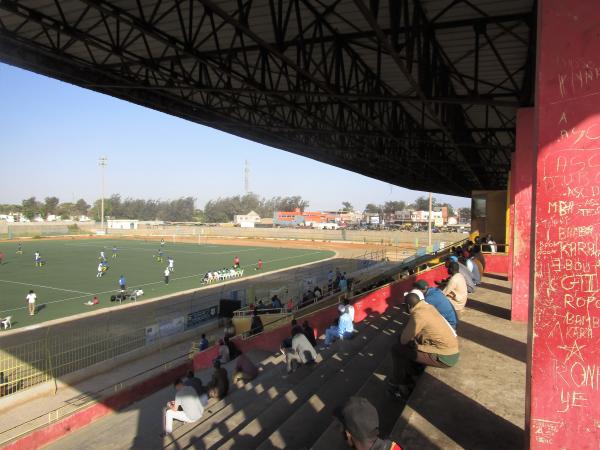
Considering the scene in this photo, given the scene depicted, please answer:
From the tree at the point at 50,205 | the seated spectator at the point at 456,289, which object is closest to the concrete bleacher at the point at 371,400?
the seated spectator at the point at 456,289

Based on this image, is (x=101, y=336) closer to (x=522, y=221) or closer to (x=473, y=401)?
(x=522, y=221)

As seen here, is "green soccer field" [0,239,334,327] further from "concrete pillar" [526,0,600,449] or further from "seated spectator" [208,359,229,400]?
"concrete pillar" [526,0,600,449]

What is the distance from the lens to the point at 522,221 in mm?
10688

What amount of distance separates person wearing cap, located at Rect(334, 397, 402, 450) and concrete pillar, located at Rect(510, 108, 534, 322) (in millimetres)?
8061

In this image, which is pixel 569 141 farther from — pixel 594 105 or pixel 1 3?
pixel 1 3

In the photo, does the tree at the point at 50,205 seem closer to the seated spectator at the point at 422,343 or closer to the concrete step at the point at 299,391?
the concrete step at the point at 299,391

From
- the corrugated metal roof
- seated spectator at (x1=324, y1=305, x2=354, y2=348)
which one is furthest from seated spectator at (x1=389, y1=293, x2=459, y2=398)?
seated spectator at (x1=324, y1=305, x2=354, y2=348)

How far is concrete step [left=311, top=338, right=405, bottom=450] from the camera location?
180 inches

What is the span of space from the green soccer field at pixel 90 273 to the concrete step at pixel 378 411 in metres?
21.9

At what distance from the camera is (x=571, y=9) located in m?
3.79

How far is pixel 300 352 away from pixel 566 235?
6.94 m

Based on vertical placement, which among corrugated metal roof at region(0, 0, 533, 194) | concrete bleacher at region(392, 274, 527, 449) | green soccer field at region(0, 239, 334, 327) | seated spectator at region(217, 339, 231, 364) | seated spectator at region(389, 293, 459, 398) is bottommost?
green soccer field at region(0, 239, 334, 327)

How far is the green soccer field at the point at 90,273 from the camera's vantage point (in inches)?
1068

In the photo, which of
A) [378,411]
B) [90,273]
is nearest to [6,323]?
[90,273]
